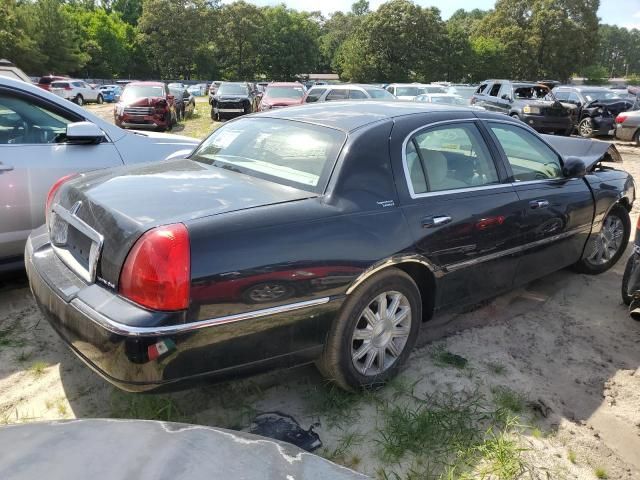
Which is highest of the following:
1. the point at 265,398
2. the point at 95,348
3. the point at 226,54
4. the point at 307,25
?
the point at 307,25

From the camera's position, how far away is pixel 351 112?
355 cm

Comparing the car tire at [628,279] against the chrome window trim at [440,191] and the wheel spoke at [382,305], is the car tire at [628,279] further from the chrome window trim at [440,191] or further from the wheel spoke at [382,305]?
the wheel spoke at [382,305]

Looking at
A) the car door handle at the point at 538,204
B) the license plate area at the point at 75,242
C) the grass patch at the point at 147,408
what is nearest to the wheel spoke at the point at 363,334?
the grass patch at the point at 147,408

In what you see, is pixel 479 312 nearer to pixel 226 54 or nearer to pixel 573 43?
pixel 573 43

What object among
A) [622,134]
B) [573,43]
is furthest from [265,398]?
[573,43]

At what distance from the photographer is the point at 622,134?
1538 centimetres

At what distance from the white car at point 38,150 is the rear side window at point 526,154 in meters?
2.59

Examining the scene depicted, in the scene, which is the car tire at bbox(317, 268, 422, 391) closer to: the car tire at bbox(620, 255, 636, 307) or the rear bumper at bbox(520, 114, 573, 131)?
the car tire at bbox(620, 255, 636, 307)

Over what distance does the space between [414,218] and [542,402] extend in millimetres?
1311

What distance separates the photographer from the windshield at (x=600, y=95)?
17433mm

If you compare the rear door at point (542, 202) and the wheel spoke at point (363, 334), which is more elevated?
the rear door at point (542, 202)

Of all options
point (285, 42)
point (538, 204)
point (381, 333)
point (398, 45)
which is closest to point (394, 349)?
point (381, 333)

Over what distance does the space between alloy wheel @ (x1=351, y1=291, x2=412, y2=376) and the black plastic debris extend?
46 centimetres

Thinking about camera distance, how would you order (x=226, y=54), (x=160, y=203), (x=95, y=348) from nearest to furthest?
(x=95, y=348) → (x=160, y=203) → (x=226, y=54)
